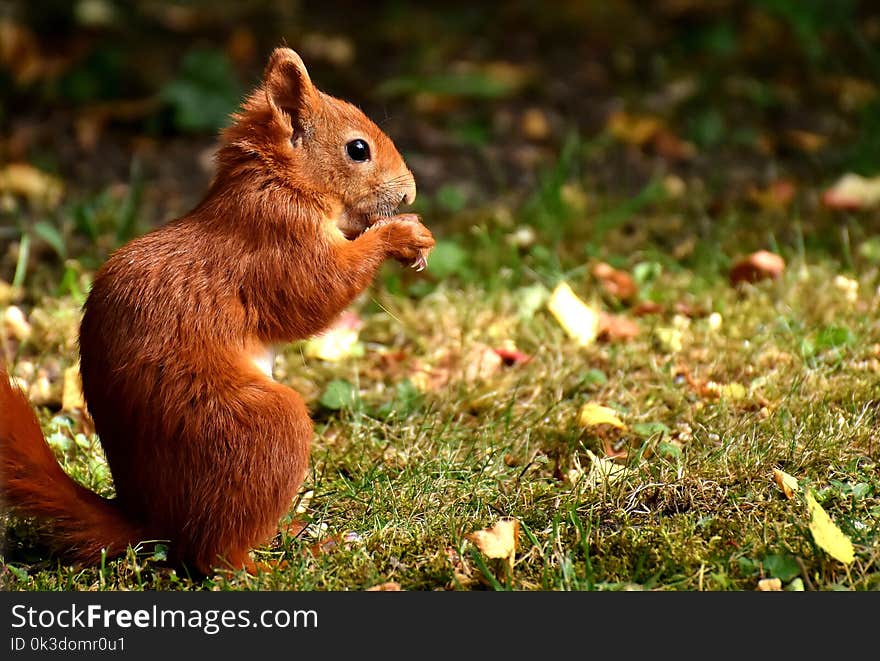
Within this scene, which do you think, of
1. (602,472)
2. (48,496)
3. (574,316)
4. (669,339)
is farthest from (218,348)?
(669,339)

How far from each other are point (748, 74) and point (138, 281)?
13.3ft

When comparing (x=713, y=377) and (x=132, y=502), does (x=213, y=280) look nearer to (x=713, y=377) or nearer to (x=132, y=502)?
(x=132, y=502)

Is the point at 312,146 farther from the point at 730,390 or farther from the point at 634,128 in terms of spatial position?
the point at 634,128

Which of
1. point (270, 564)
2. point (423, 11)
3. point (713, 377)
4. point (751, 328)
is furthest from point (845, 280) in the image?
point (423, 11)

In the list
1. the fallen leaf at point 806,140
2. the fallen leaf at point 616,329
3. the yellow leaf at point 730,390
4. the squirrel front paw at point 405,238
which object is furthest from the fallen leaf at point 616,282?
the fallen leaf at point 806,140

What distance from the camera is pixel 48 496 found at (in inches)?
94.6

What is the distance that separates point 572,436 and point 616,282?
101 cm

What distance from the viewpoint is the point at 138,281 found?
2396 millimetres

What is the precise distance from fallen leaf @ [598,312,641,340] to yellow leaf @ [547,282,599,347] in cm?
2

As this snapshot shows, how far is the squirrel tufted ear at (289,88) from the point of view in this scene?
8.38 ft

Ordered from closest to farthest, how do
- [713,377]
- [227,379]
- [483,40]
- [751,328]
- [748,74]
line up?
[227,379]
[713,377]
[751,328]
[748,74]
[483,40]

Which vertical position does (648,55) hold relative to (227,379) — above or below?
above

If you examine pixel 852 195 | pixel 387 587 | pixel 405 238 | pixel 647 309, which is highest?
pixel 852 195

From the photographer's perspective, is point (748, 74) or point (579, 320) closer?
point (579, 320)
